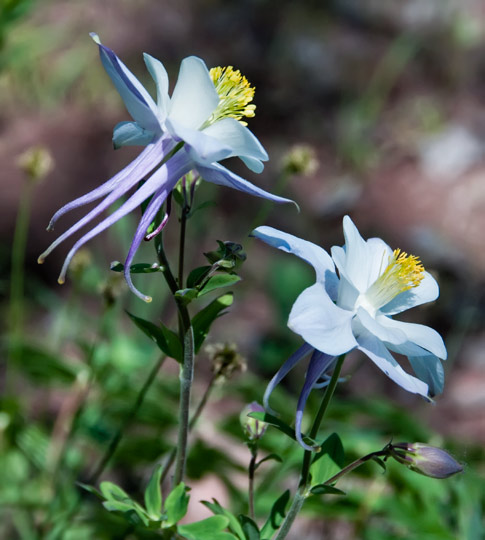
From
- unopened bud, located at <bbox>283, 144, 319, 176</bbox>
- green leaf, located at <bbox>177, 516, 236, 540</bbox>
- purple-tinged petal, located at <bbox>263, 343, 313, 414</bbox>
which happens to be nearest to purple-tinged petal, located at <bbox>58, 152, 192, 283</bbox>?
purple-tinged petal, located at <bbox>263, 343, 313, 414</bbox>

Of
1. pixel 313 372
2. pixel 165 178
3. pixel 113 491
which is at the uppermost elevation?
pixel 165 178

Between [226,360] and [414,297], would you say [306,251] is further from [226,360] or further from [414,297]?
[226,360]

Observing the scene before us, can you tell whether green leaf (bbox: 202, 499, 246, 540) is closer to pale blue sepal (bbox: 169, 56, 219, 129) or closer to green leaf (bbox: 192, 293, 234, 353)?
green leaf (bbox: 192, 293, 234, 353)

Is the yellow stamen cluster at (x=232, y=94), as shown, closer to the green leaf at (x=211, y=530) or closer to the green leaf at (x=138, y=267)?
the green leaf at (x=138, y=267)

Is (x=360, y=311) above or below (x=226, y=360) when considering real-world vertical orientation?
above

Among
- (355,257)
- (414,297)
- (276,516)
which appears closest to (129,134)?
(355,257)
